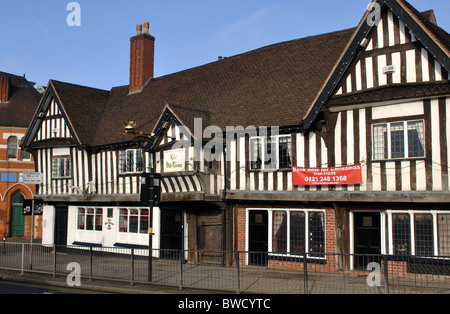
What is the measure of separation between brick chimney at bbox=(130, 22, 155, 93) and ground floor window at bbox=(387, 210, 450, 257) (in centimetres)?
1786

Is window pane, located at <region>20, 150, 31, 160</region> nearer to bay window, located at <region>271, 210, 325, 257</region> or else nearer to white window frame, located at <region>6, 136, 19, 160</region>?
white window frame, located at <region>6, 136, 19, 160</region>

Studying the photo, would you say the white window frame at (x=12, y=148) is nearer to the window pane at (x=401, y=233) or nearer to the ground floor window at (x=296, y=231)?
the ground floor window at (x=296, y=231)

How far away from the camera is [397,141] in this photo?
1472 cm

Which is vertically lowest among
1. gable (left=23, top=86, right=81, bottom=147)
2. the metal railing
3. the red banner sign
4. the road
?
the road

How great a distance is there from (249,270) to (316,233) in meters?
3.66

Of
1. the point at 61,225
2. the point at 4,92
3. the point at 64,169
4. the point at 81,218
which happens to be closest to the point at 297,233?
the point at 81,218

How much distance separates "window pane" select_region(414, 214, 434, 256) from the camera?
14.3 m

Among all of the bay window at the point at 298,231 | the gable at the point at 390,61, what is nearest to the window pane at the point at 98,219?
the bay window at the point at 298,231

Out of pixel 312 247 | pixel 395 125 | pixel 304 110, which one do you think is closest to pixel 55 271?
pixel 312 247

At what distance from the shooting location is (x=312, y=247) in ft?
54.8

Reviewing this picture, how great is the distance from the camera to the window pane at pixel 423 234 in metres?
14.3

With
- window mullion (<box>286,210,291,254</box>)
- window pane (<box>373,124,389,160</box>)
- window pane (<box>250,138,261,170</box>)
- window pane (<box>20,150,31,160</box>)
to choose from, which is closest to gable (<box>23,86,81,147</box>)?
window pane (<box>20,150,31,160</box>)
